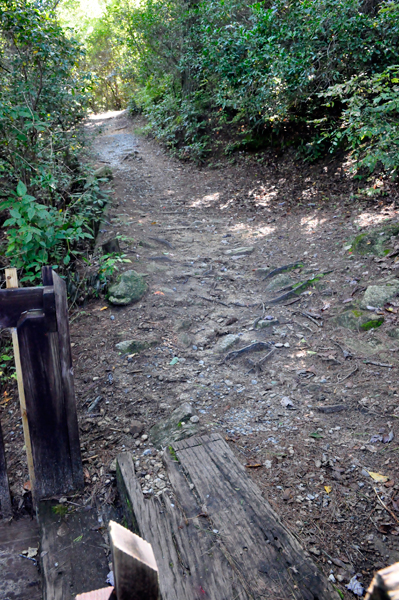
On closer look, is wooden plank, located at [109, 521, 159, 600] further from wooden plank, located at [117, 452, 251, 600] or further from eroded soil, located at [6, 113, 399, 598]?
eroded soil, located at [6, 113, 399, 598]

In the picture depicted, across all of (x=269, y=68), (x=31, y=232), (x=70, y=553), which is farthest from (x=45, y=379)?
(x=269, y=68)

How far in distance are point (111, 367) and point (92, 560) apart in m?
1.97

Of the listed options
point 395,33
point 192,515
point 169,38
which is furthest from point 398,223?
point 169,38

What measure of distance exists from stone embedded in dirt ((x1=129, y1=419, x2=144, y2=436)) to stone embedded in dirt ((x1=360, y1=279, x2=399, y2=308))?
8.82 ft

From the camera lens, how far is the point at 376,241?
5.25m

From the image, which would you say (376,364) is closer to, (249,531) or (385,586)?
(249,531)

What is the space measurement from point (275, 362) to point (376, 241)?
8.13 feet

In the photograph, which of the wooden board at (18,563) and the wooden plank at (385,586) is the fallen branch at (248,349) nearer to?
the wooden board at (18,563)

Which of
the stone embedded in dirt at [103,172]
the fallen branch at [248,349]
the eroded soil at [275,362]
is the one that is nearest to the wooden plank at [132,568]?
the eroded soil at [275,362]

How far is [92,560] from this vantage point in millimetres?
2168

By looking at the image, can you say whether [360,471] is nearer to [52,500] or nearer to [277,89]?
[52,500]

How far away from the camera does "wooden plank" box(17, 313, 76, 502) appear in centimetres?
220

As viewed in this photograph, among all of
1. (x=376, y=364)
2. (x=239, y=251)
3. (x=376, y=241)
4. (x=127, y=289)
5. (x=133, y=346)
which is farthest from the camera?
(x=239, y=251)

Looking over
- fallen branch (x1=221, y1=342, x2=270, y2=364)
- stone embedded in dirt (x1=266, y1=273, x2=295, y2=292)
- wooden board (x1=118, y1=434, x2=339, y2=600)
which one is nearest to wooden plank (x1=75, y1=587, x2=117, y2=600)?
wooden board (x1=118, y1=434, x2=339, y2=600)
